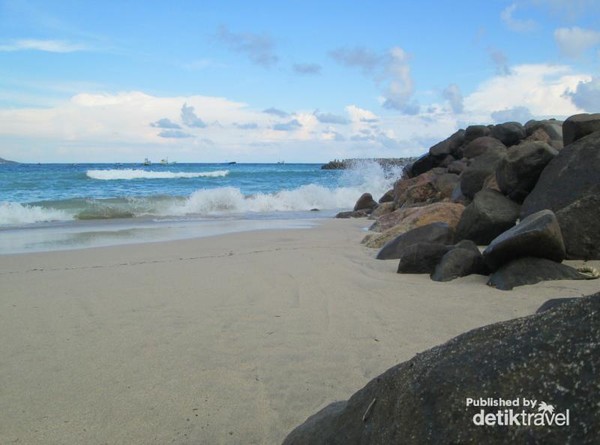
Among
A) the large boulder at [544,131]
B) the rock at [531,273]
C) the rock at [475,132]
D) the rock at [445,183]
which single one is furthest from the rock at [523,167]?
the rock at [475,132]

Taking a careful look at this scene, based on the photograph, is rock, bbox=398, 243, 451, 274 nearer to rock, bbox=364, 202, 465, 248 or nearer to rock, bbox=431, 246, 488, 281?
rock, bbox=431, 246, 488, 281

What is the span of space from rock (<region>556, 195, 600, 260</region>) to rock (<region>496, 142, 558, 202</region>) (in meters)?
1.38

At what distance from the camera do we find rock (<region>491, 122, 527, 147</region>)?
50.7 ft

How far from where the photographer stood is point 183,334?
4.05m

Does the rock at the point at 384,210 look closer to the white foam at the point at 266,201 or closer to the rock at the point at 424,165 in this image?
the rock at the point at 424,165

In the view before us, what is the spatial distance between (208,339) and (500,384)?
280 cm

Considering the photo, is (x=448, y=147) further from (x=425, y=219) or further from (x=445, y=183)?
(x=425, y=219)

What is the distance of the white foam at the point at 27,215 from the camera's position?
1579 centimetres

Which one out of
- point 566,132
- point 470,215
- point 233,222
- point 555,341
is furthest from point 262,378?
point 233,222

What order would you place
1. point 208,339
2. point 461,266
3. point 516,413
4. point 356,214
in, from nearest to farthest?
point 516,413 → point 208,339 → point 461,266 → point 356,214

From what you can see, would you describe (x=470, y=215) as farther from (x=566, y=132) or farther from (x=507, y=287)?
(x=507, y=287)

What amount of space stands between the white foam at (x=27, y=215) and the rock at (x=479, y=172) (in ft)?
39.5

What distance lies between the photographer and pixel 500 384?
1.45 meters

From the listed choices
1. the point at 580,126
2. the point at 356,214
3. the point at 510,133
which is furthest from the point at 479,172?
the point at 356,214
